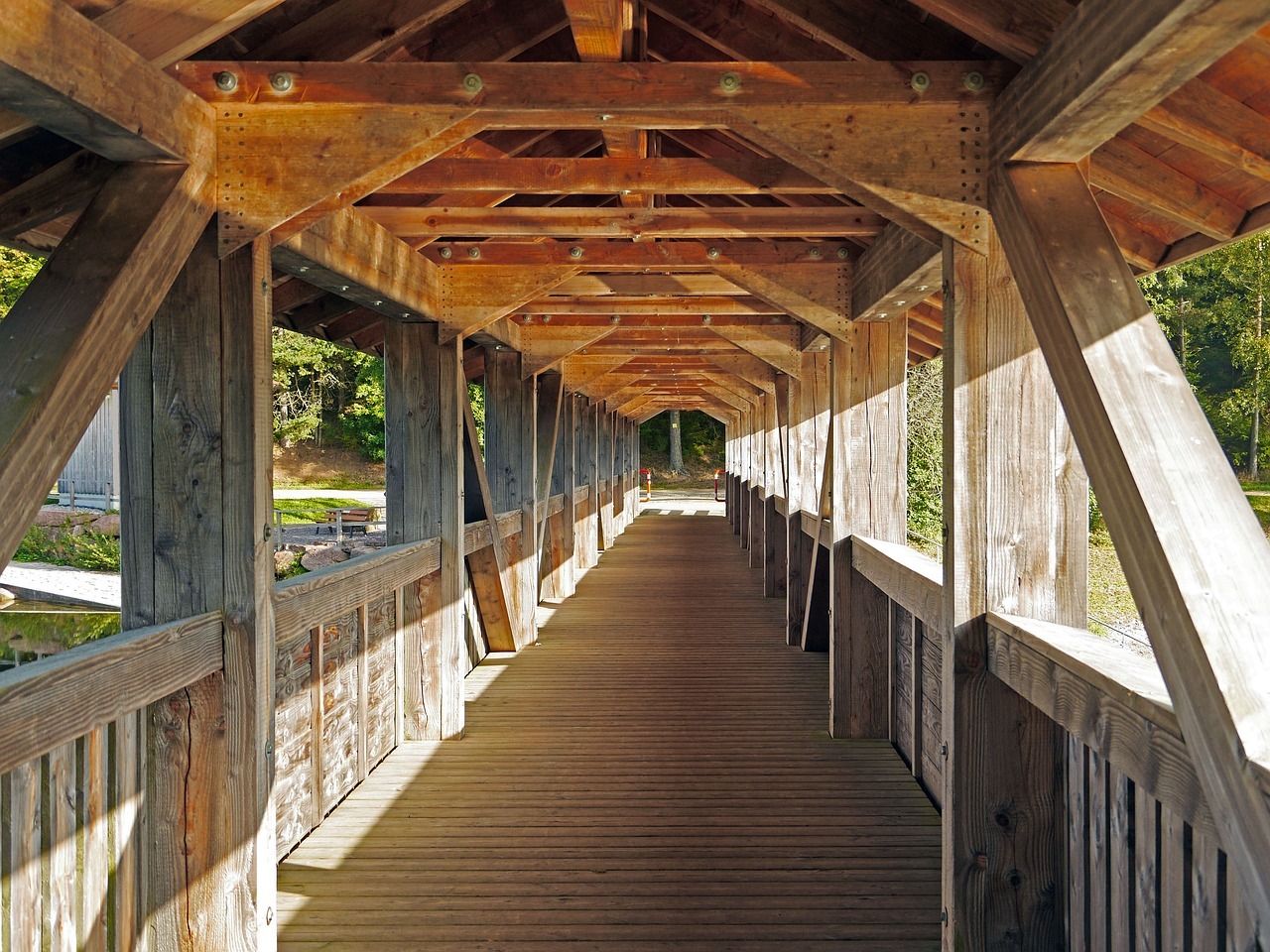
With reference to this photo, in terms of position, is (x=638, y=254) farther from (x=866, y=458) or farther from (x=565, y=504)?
(x=565, y=504)

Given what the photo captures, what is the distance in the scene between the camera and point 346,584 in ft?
14.4

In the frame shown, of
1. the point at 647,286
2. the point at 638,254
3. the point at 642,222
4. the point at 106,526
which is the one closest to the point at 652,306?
the point at 647,286

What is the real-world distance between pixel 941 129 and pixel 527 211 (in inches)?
91.4

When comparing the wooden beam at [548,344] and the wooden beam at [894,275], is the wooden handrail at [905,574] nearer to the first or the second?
the wooden beam at [894,275]

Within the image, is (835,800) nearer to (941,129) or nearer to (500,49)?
(941,129)

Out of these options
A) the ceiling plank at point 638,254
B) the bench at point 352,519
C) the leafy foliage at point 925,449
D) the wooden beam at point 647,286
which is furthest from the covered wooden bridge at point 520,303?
the leafy foliage at point 925,449

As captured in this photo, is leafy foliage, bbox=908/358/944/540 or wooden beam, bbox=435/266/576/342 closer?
wooden beam, bbox=435/266/576/342

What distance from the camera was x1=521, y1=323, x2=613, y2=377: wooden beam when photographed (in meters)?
8.76

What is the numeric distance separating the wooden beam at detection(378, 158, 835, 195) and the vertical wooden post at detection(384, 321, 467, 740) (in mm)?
1751

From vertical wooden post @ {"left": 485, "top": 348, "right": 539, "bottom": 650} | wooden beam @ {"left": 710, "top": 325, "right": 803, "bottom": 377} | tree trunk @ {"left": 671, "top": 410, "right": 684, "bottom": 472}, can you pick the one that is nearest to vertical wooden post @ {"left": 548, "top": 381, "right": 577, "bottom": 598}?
vertical wooden post @ {"left": 485, "top": 348, "right": 539, "bottom": 650}

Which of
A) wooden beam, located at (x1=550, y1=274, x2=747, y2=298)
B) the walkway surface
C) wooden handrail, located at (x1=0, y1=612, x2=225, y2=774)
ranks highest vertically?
wooden beam, located at (x1=550, y1=274, x2=747, y2=298)

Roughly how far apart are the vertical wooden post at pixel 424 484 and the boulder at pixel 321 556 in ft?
24.4

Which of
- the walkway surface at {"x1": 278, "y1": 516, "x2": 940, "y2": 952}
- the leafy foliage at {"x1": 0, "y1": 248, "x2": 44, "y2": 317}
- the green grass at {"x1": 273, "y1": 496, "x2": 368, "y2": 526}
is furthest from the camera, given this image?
the leafy foliage at {"x1": 0, "y1": 248, "x2": 44, "y2": 317}

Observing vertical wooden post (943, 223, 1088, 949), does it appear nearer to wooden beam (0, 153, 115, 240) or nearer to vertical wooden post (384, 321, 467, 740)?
wooden beam (0, 153, 115, 240)
